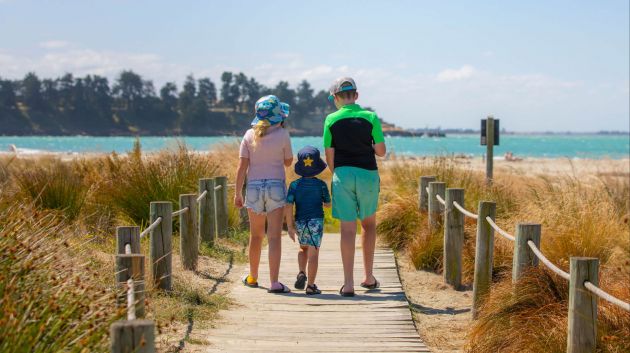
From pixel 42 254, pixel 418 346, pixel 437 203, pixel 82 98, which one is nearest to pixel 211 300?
pixel 418 346

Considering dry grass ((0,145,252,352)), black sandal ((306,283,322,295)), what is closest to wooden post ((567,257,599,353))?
dry grass ((0,145,252,352))

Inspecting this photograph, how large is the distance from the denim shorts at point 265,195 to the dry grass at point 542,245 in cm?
202

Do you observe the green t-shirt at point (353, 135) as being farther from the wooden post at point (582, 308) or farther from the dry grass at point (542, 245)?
the wooden post at point (582, 308)

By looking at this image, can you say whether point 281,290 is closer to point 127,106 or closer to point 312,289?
point 312,289

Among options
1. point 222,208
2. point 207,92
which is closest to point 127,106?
point 207,92

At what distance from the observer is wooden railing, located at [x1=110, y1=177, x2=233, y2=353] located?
3.32 meters

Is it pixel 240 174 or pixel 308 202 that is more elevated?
pixel 240 174

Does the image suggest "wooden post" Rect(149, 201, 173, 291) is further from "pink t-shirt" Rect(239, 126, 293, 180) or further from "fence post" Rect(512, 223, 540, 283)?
"fence post" Rect(512, 223, 540, 283)

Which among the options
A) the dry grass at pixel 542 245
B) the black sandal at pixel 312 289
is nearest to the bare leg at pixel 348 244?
the black sandal at pixel 312 289

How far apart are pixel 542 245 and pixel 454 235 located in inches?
34.0

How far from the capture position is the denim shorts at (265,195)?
708 cm

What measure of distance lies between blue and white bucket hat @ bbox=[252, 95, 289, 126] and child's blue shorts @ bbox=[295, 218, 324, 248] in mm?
930

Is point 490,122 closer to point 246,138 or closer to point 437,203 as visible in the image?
point 437,203

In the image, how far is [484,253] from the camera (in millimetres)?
6895
